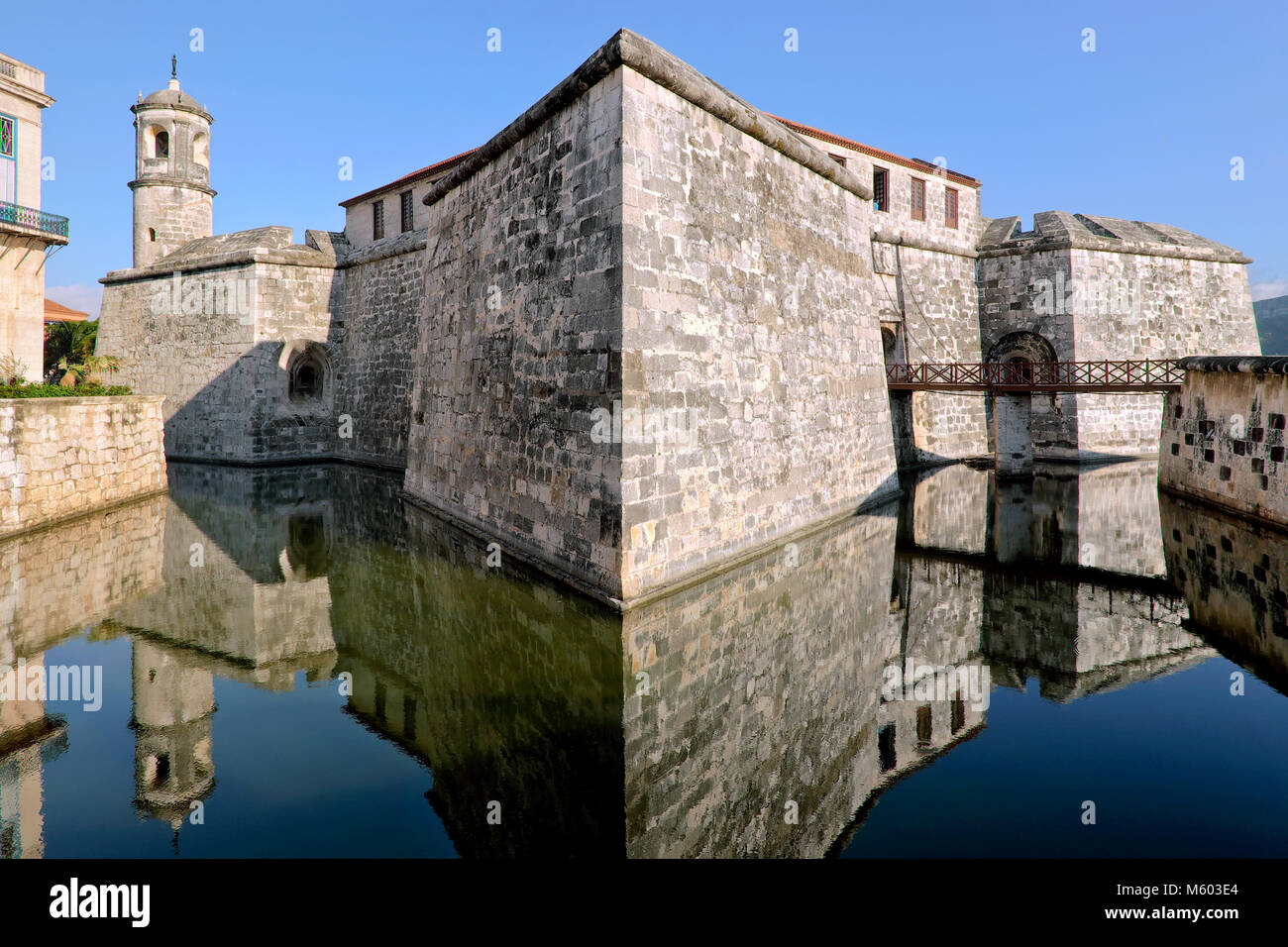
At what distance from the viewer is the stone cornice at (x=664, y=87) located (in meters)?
7.23

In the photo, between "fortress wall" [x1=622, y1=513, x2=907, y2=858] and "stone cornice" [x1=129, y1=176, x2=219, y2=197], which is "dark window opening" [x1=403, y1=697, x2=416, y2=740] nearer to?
"fortress wall" [x1=622, y1=513, x2=907, y2=858]

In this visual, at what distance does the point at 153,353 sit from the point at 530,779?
21.3 metres

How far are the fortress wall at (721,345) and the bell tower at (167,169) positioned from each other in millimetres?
18111

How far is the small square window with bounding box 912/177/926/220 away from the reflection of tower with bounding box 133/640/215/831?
1929cm

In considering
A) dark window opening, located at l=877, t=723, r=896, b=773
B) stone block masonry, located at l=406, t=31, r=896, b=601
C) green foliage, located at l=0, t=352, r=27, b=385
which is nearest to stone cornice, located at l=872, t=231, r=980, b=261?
stone block masonry, located at l=406, t=31, r=896, b=601

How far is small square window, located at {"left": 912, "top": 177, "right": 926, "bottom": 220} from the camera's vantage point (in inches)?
765

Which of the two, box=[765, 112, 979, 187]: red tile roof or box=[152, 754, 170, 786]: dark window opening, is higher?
box=[765, 112, 979, 187]: red tile roof

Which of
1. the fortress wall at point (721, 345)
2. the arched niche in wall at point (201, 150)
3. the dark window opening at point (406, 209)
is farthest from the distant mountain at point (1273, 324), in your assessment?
the arched niche in wall at point (201, 150)

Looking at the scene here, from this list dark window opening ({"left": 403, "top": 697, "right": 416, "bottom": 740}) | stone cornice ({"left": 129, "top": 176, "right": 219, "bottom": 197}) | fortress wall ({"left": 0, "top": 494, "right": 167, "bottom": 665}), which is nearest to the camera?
dark window opening ({"left": 403, "top": 697, "right": 416, "bottom": 740})

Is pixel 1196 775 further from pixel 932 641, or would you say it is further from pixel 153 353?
pixel 153 353

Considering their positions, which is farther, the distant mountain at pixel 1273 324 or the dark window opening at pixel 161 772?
the distant mountain at pixel 1273 324

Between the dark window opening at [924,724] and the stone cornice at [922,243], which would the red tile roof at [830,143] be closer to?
the stone cornice at [922,243]
